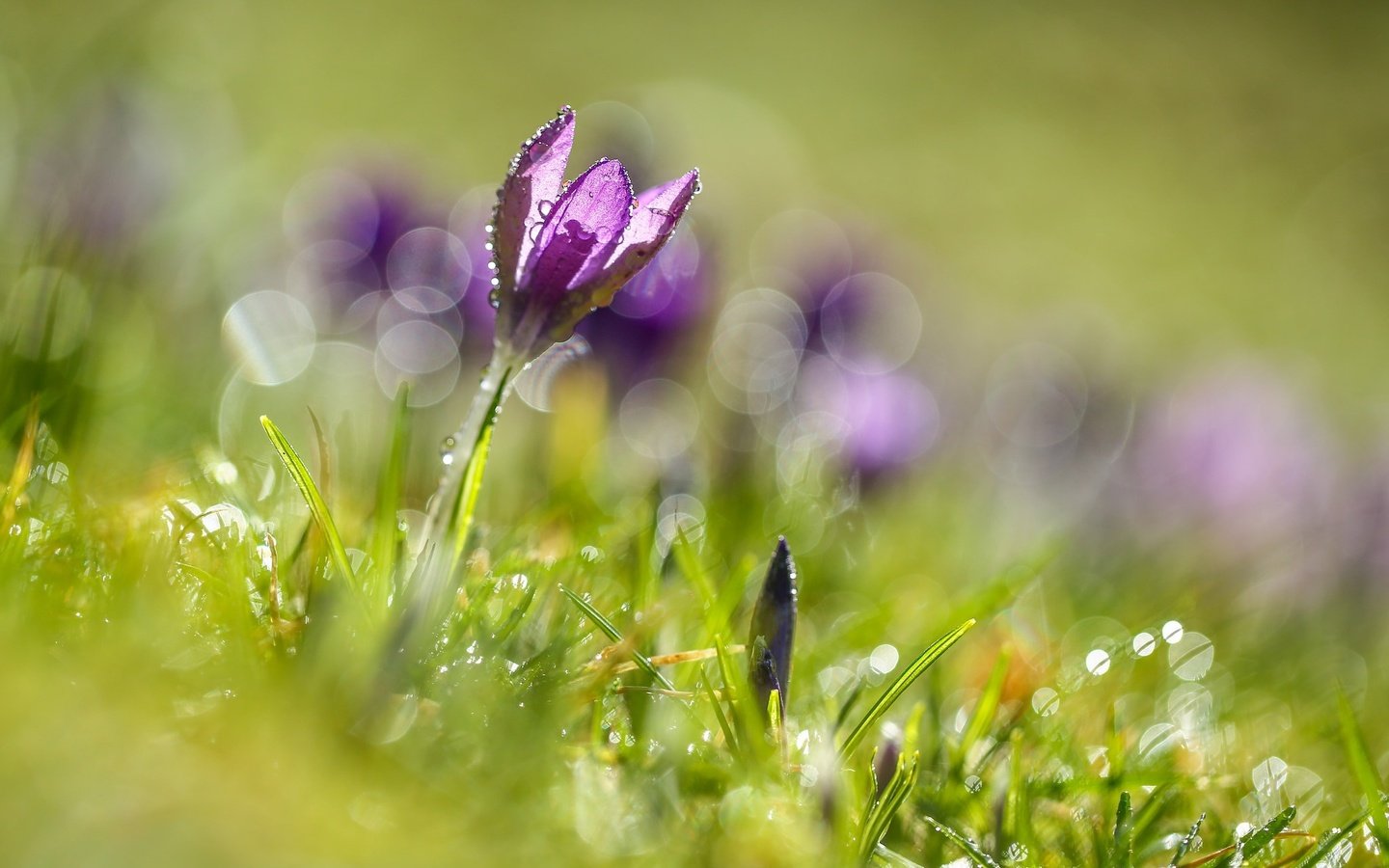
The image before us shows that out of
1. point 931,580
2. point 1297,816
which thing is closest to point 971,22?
point 931,580

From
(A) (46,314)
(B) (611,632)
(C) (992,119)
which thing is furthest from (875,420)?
(C) (992,119)

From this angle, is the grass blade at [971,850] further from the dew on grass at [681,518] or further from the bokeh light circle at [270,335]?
the bokeh light circle at [270,335]

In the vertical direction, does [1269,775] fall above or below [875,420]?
above

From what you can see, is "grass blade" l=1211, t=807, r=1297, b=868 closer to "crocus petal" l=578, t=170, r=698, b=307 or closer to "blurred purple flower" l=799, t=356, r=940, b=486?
"crocus petal" l=578, t=170, r=698, b=307

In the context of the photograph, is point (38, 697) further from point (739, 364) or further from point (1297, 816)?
point (739, 364)

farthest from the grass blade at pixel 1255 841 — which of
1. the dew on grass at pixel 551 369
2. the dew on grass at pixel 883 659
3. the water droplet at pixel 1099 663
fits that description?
the dew on grass at pixel 551 369

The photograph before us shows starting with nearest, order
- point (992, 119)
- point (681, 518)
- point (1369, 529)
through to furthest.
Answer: point (681, 518)
point (1369, 529)
point (992, 119)

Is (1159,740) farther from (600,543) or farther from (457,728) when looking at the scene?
(457,728)
